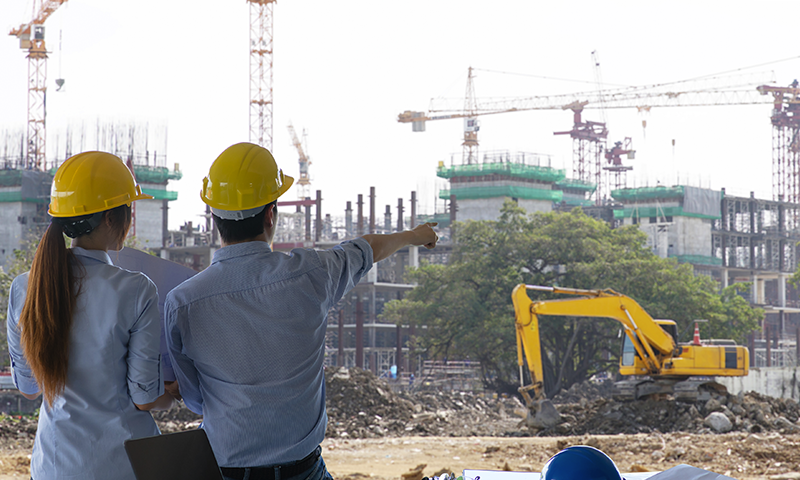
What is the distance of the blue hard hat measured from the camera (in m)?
1.81

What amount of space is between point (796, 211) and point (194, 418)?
66027 millimetres

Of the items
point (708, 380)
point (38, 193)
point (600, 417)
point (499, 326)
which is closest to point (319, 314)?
point (600, 417)

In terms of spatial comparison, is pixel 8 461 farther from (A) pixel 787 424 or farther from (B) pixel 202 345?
(A) pixel 787 424

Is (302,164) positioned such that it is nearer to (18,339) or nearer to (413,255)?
(413,255)

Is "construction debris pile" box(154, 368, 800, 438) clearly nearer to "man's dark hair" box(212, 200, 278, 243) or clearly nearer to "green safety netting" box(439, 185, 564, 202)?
"man's dark hair" box(212, 200, 278, 243)

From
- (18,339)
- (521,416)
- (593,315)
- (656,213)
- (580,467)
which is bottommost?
(521,416)

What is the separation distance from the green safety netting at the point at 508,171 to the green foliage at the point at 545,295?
24.9 meters

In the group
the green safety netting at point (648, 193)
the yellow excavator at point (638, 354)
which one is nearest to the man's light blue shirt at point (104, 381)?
the yellow excavator at point (638, 354)

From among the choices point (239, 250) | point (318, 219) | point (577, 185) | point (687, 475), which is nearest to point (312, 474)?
point (239, 250)

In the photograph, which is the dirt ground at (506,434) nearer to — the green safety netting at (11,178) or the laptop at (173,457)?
the laptop at (173,457)

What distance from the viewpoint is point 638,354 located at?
57.3ft

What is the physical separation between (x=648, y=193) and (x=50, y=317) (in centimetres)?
5885

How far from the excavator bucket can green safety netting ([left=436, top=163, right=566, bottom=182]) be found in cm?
3959

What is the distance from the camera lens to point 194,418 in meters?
17.8
